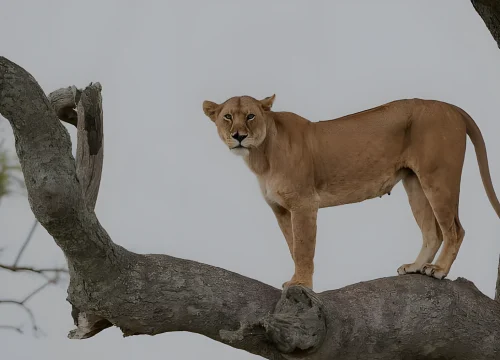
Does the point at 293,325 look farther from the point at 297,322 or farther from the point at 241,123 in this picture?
the point at 241,123

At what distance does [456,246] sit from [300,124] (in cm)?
92

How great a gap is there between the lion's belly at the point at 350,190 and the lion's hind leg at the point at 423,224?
157 millimetres

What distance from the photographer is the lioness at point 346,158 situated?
176 inches

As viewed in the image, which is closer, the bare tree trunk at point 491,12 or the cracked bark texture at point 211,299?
the cracked bark texture at point 211,299

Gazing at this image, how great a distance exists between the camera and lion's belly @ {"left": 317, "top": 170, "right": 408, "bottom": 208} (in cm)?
460

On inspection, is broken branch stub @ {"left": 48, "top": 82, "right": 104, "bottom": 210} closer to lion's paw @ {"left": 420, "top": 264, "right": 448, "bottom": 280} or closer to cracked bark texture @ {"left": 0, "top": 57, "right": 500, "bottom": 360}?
cracked bark texture @ {"left": 0, "top": 57, "right": 500, "bottom": 360}

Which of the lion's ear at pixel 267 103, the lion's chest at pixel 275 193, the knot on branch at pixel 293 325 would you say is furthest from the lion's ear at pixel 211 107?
the knot on branch at pixel 293 325

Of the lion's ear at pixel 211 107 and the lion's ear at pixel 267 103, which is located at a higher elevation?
the lion's ear at pixel 267 103

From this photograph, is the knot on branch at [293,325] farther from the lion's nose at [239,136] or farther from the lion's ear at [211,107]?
the lion's ear at [211,107]

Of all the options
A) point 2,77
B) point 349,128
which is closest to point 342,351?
point 349,128

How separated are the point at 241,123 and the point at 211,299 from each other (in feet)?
2.57

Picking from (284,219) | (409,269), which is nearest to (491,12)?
(409,269)

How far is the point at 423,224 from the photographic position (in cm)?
481

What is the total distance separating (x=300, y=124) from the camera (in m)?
4.69
